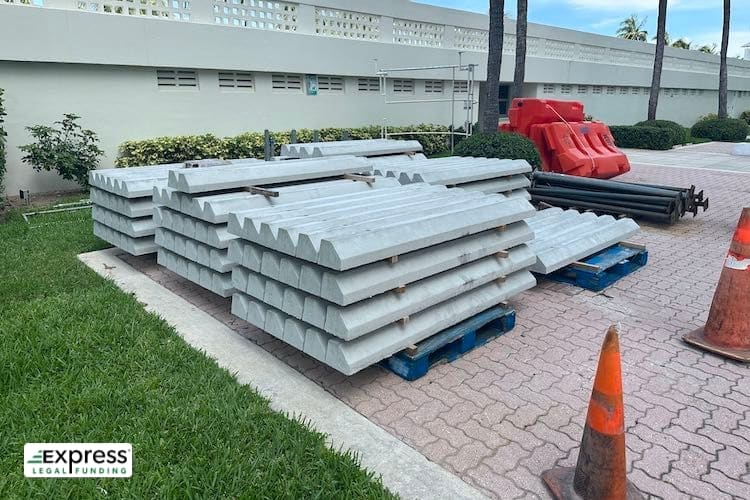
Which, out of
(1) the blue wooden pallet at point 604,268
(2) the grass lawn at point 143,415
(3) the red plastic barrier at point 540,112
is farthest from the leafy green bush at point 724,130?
(2) the grass lawn at point 143,415

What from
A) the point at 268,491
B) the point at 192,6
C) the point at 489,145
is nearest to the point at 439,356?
the point at 268,491

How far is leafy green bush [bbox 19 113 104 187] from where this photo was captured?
9.01 metres

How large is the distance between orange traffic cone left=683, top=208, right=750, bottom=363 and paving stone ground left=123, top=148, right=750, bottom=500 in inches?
6.2

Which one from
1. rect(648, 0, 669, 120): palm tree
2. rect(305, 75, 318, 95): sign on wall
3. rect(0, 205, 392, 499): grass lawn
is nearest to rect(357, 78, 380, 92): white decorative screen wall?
rect(305, 75, 318, 95): sign on wall

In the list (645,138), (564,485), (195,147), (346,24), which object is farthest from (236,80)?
(645,138)

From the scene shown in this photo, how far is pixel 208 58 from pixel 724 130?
23.5 m

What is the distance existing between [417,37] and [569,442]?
53.2 ft

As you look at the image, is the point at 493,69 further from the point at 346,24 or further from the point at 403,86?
the point at 403,86

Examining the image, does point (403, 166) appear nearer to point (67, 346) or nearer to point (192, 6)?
point (67, 346)

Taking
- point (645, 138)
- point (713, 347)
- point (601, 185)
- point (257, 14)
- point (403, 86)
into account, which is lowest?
point (713, 347)

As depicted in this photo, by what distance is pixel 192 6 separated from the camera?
1129cm

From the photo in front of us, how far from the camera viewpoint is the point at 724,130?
23266mm

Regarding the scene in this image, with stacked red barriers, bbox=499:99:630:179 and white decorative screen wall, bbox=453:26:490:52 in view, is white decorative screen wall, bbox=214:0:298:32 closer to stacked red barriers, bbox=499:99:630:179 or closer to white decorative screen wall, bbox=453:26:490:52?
stacked red barriers, bbox=499:99:630:179

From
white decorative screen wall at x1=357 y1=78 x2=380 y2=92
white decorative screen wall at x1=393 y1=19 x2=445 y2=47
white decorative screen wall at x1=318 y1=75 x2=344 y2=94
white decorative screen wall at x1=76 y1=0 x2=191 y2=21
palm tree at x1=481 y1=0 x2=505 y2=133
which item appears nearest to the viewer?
white decorative screen wall at x1=76 y1=0 x2=191 y2=21
